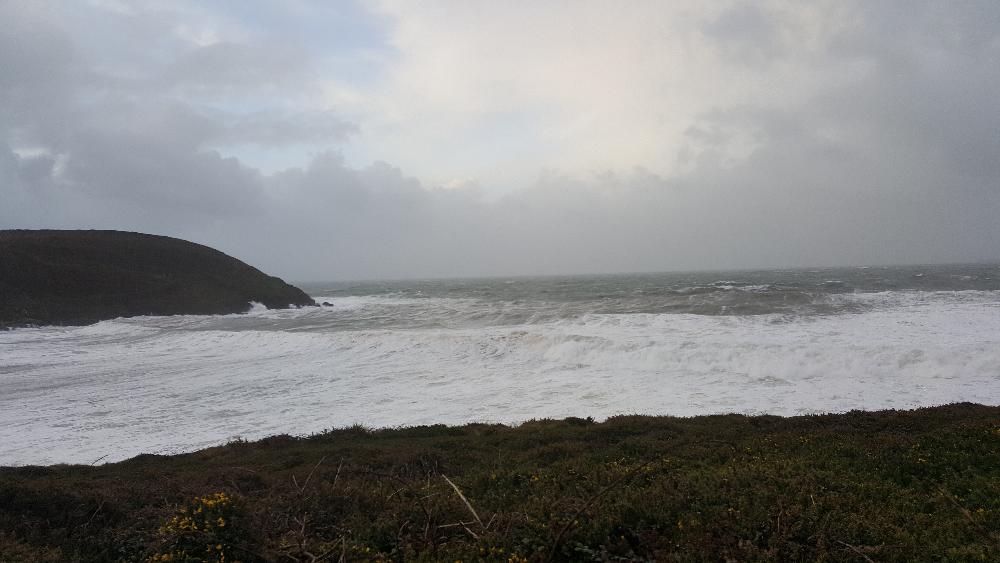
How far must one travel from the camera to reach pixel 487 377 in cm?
1758

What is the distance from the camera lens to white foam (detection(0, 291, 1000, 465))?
12.5 meters

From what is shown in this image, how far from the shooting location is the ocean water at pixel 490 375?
41.2 feet

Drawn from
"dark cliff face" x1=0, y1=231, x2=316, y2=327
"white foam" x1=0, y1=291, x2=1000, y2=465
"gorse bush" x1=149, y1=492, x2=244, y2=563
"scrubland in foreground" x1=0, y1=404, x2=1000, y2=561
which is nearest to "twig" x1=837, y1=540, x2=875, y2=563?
"scrubland in foreground" x1=0, y1=404, x2=1000, y2=561

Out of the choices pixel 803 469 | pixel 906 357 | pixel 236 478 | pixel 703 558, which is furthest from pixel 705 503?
pixel 906 357

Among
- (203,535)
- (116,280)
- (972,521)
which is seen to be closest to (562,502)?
(203,535)

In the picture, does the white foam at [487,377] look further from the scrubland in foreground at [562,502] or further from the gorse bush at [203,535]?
the gorse bush at [203,535]

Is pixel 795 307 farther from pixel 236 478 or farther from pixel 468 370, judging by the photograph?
pixel 236 478

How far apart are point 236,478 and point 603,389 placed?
35.2 ft

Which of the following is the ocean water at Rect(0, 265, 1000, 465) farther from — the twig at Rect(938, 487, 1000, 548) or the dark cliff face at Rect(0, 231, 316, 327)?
the dark cliff face at Rect(0, 231, 316, 327)

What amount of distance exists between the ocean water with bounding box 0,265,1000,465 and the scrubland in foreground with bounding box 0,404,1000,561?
3.53 meters

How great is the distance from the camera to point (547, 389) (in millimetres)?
15477

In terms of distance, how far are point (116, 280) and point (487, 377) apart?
176 ft

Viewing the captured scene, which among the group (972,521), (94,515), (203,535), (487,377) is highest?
(203,535)

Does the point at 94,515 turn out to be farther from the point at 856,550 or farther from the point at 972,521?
the point at 972,521
